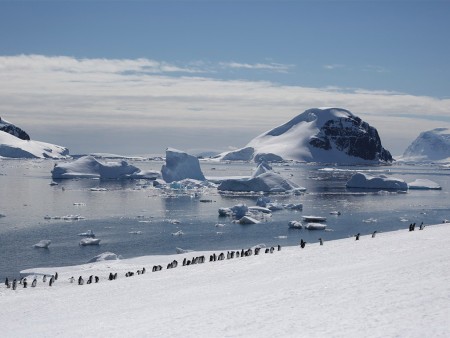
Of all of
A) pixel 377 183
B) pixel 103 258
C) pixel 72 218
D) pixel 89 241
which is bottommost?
pixel 103 258

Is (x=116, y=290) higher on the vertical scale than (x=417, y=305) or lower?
lower

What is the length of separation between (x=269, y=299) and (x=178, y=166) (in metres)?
71.3

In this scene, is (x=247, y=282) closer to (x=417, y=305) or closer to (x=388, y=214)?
(x=417, y=305)

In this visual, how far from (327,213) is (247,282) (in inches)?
1587

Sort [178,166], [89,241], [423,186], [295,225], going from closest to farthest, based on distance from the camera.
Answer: [89,241] < [295,225] < [178,166] < [423,186]

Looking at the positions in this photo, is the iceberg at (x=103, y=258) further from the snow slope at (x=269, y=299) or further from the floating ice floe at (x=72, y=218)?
the floating ice floe at (x=72, y=218)

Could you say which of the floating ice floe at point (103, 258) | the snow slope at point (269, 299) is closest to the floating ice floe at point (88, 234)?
the floating ice floe at point (103, 258)

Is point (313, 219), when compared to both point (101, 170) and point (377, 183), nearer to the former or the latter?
point (377, 183)

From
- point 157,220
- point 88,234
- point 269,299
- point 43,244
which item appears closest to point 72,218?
point 157,220

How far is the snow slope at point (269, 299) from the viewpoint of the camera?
12812 millimetres

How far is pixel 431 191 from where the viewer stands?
306 feet

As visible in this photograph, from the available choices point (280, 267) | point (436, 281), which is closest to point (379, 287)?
point (436, 281)

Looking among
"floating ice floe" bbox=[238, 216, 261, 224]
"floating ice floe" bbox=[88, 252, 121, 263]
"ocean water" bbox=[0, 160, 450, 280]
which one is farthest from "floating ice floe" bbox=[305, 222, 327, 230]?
"floating ice floe" bbox=[88, 252, 121, 263]

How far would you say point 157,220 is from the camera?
51.5 meters
